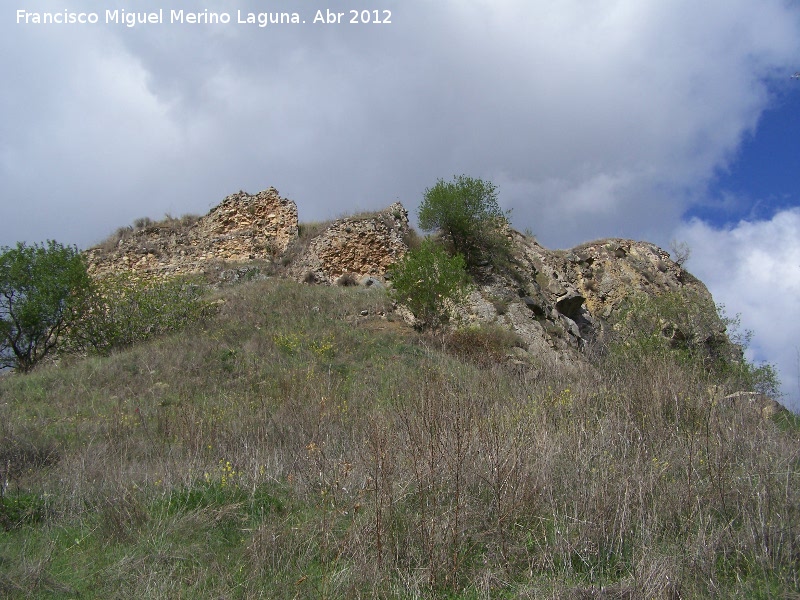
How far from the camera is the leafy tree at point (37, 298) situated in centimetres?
1527

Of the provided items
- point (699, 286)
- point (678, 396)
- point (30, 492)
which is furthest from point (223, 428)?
point (699, 286)

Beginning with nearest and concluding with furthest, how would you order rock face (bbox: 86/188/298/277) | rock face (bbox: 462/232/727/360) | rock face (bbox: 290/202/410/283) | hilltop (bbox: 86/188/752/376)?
1. rock face (bbox: 462/232/727/360)
2. hilltop (bbox: 86/188/752/376)
3. rock face (bbox: 290/202/410/283)
4. rock face (bbox: 86/188/298/277)

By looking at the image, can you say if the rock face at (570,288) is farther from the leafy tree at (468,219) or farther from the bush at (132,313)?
the bush at (132,313)

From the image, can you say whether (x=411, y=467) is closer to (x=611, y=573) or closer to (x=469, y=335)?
(x=611, y=573)

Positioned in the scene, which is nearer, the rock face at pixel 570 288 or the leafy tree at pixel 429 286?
the leafy tree at pixel 429 286

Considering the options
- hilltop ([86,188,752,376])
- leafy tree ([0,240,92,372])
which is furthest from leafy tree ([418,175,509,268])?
leafy tree ([0,240,92,372])

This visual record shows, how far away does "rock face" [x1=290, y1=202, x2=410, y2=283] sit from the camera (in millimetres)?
19734

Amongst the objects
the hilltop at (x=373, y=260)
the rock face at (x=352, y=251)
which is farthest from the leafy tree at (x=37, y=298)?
the rock face at (x=352, y=251)

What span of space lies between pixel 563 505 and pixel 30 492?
461 cm

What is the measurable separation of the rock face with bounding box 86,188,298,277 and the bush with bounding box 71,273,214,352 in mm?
5924

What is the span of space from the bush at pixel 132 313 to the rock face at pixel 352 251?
5.08 metres

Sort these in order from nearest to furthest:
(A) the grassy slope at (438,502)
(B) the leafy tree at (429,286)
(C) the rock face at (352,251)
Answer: (A) the grassy slope at (438,502)
(B) the leafy tree at (429,286)
(C) the rock face at (352,251)

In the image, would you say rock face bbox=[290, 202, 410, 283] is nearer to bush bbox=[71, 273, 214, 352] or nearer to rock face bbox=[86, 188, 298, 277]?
rock face bbox=[86, 188, 298, 277]

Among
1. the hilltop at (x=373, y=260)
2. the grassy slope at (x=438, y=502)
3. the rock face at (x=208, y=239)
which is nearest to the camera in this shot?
the grassy slope at (x=438, y=502)
